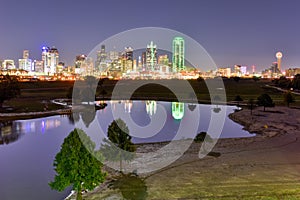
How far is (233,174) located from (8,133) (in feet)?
86.9

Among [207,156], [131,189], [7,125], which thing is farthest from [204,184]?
[7,125]

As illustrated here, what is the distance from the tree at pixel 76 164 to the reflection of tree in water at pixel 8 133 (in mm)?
20346

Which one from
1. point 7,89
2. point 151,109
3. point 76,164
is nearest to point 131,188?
point 76,164

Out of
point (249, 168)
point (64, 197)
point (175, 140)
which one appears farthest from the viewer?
point (175, 140)

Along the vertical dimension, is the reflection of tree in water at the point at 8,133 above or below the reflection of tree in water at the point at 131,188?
below

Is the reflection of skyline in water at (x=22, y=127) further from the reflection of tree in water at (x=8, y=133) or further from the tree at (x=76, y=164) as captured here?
the tree at (x=76, y=164)

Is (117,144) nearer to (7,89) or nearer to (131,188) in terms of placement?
(131,188)

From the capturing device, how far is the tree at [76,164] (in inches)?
530

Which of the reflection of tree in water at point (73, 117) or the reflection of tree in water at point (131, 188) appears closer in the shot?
the reflection of tree in water at point (131, 188)

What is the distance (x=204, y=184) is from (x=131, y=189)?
455 cm

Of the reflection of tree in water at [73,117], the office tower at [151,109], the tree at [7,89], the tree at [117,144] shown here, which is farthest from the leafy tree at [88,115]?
the tree at [117,144]

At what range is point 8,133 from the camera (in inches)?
1403

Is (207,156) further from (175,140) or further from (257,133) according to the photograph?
(257,133)

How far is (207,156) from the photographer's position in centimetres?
2369
